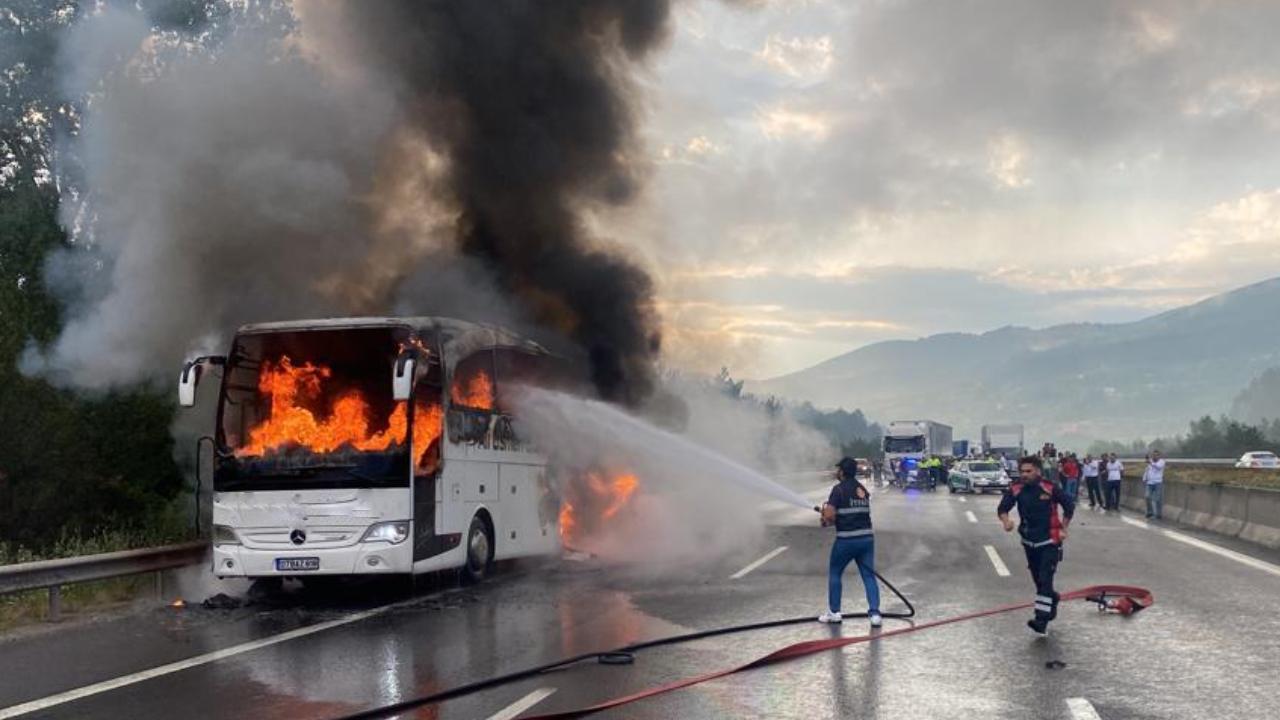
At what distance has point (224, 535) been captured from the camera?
11.8 m

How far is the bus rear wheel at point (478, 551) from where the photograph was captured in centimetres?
1314

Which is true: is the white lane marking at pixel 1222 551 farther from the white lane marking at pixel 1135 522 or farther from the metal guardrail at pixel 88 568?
the metal guardrail at pixel 88 568

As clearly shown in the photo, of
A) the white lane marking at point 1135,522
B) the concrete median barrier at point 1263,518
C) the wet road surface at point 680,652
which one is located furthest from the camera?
the white lane marking at point 1135,522

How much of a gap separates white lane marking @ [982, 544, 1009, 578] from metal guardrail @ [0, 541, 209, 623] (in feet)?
32.1

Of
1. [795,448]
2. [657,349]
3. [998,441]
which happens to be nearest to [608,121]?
[657,349]

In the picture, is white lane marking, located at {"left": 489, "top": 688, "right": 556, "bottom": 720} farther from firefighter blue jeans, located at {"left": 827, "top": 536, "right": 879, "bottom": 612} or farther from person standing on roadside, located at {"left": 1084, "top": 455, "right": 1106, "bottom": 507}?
person standing on roadside, located at {"left": 1084, "top": 455, "right": 1106, "bottom": 507}

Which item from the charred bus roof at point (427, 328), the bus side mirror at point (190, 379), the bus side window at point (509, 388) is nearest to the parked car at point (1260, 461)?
the bus side window at point (509, 388)

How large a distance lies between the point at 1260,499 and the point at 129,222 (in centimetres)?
1952

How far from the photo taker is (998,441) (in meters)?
68.2

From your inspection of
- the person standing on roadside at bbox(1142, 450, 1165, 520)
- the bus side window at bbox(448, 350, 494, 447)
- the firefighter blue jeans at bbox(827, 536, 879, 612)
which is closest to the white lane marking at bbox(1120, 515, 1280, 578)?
the person standing on roadside at bbox(1142, 450, 1165, 520)

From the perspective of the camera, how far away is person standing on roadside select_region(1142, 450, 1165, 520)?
2670 cm

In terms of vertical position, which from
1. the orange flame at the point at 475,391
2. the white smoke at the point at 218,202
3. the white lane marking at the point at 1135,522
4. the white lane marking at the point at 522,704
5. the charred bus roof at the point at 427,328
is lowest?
the white lane marking at the point at 1135,522

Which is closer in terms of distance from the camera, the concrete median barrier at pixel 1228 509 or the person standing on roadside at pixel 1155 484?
the concrete median barrier at pixel 1228 509

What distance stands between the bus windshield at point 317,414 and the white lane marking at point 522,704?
15.1 feet
